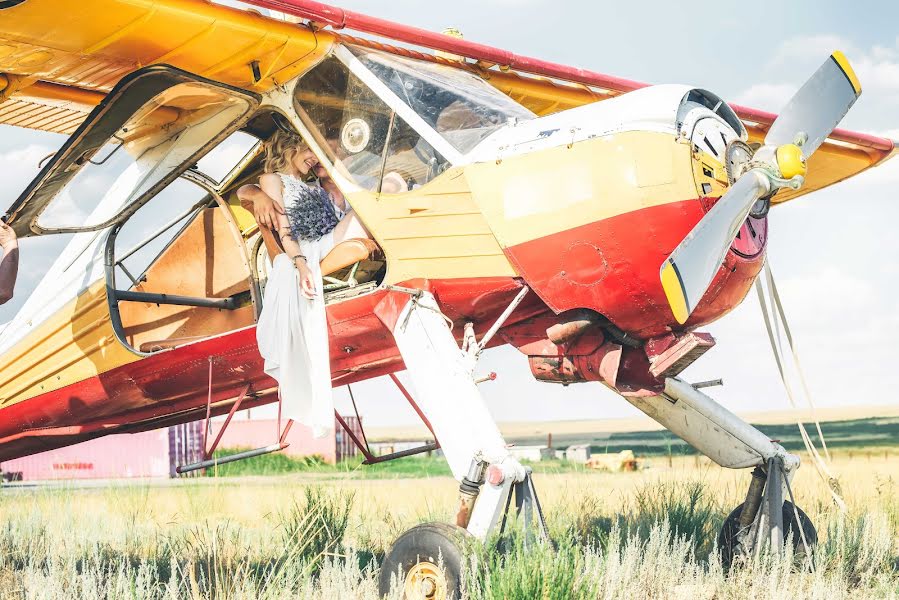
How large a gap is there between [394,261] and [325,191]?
126 centimetres

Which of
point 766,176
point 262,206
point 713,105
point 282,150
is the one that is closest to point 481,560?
point 766,176

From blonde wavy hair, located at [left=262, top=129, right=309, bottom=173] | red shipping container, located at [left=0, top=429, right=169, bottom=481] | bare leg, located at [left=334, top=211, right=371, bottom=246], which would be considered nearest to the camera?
bare leg, located at [left=334, top=211, right=371, bottom=246]

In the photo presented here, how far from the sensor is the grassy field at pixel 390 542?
5.50 meters

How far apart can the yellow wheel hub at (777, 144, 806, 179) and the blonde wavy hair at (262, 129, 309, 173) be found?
3224mm

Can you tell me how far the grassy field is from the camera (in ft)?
18.0

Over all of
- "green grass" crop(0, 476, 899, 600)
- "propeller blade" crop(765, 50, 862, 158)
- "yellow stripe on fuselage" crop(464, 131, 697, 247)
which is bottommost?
"green grass" crop(0, 476, 899, 600)

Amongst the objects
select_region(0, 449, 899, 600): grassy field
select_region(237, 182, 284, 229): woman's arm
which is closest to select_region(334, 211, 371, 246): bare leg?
select_region(237, 182, 284, 229): woman's arm

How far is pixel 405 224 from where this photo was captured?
597 cm

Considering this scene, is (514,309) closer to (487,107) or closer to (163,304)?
(487,107)

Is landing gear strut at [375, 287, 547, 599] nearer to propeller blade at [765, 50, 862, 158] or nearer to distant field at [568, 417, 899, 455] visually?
propeller blade at [765, 50, 862, 158]

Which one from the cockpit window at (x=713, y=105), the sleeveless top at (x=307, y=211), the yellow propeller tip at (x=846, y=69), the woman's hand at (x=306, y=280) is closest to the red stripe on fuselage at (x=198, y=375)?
the woman's hand at (x=306, y=280)

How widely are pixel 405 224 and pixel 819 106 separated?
8.06 ft

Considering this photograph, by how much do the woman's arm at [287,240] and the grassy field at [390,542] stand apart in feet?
4.59

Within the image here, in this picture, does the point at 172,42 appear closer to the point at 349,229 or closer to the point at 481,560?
the point at 349,229
